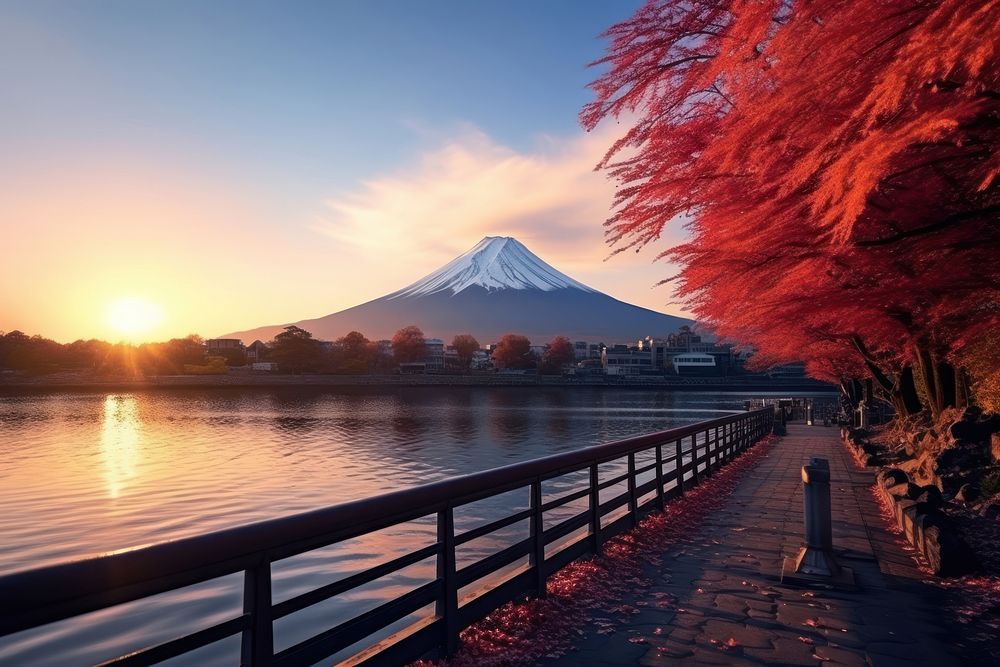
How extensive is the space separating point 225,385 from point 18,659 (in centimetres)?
14534

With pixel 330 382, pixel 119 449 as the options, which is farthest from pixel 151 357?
pixel 119 449

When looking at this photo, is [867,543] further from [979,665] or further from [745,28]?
[745,28]

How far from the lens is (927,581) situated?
7.75 m

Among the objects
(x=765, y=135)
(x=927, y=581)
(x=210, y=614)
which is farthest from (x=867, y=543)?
(x=210, y=614)

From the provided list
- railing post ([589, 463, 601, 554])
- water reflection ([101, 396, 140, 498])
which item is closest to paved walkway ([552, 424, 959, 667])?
railing post ([589, 463, 601, 554])

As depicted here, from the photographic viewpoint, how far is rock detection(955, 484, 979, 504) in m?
11.8

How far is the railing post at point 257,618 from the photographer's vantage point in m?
3.56

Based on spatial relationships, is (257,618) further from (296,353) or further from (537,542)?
(296,353)

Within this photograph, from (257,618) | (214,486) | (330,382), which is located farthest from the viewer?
(330,382)

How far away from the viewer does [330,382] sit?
5920 inches

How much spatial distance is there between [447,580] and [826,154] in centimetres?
401

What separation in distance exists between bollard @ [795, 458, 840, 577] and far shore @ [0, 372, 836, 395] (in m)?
140

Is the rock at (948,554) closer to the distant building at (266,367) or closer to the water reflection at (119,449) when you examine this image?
the water reflection at (119,449)

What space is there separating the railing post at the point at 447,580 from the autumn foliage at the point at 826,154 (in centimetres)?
329
